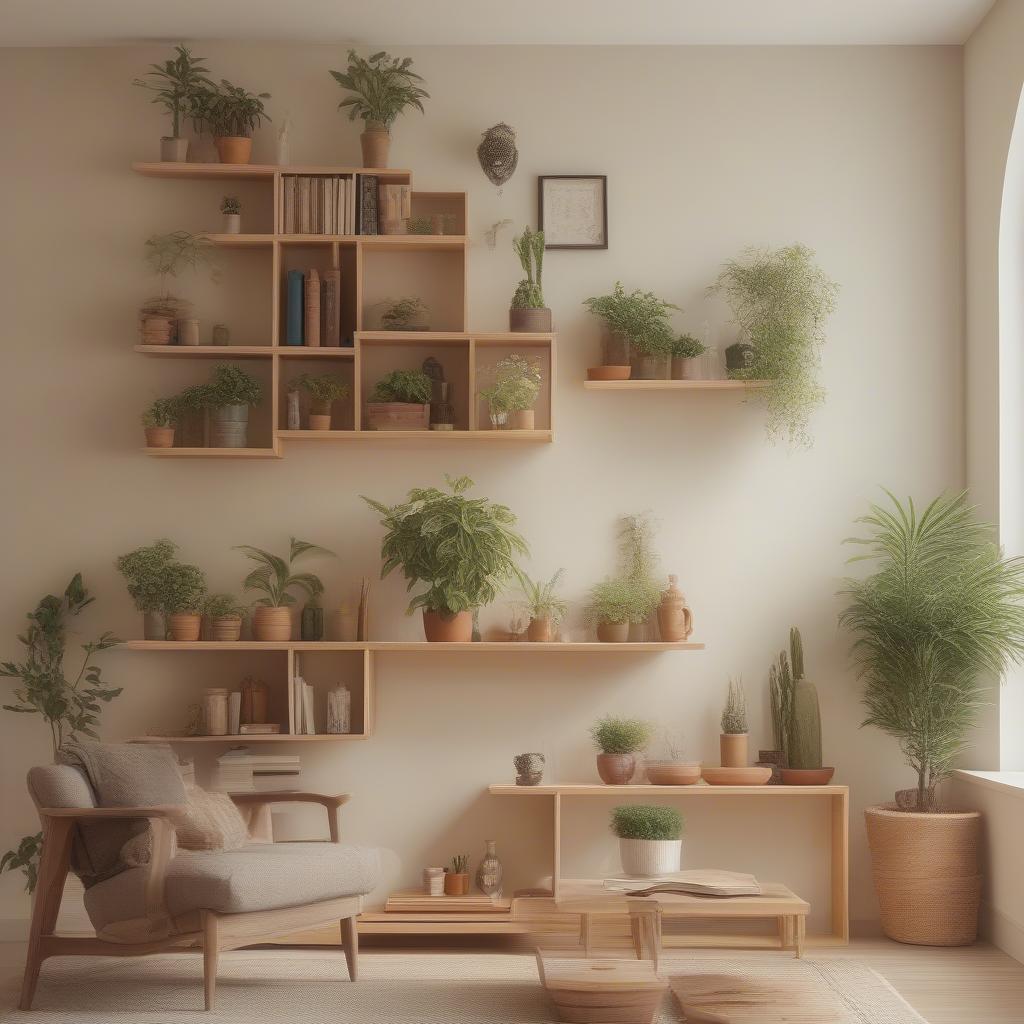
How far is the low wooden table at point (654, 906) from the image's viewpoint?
395 centimetres

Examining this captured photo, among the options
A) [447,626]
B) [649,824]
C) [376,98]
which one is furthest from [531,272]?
[649,824]

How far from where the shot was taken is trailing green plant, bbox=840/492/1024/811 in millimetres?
4781

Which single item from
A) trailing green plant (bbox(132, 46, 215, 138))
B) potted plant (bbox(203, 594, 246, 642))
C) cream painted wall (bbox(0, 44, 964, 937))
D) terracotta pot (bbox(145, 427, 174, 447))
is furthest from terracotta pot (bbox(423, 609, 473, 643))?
trailing green plant (bbox(132, 46, 215, 138))

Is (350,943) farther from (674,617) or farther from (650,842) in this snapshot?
(674,617)

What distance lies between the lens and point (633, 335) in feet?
16.6

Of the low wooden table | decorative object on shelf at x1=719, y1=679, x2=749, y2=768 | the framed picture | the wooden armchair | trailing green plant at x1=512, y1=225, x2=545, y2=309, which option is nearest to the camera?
the wooden armchair

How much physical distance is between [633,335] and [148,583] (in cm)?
214

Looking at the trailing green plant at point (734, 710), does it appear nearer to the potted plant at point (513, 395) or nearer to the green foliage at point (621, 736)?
the green foliage at point (621, 736)

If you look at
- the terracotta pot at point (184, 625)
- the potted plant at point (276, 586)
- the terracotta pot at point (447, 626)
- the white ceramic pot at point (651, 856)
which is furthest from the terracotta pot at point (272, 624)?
the white ceramic pot at point (651, 856)

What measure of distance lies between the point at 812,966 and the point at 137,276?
3.74 metres

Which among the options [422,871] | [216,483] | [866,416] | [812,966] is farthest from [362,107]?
[812,966]

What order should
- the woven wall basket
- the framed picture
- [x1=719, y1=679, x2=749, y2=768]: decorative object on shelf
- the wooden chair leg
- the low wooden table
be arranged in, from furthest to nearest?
the framed picture → [x1=719, y1=679, x2=749, y2=768]: decorative object on shelf → the woven wall basket → the wooden chair leg → the low wooden table

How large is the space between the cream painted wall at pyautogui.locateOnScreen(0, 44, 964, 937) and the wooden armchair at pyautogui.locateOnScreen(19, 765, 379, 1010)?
3.38ft

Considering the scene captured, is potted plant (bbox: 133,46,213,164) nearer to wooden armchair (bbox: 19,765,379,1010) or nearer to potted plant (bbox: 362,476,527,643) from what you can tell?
potted plant (bbox: 362,476,527,643)
